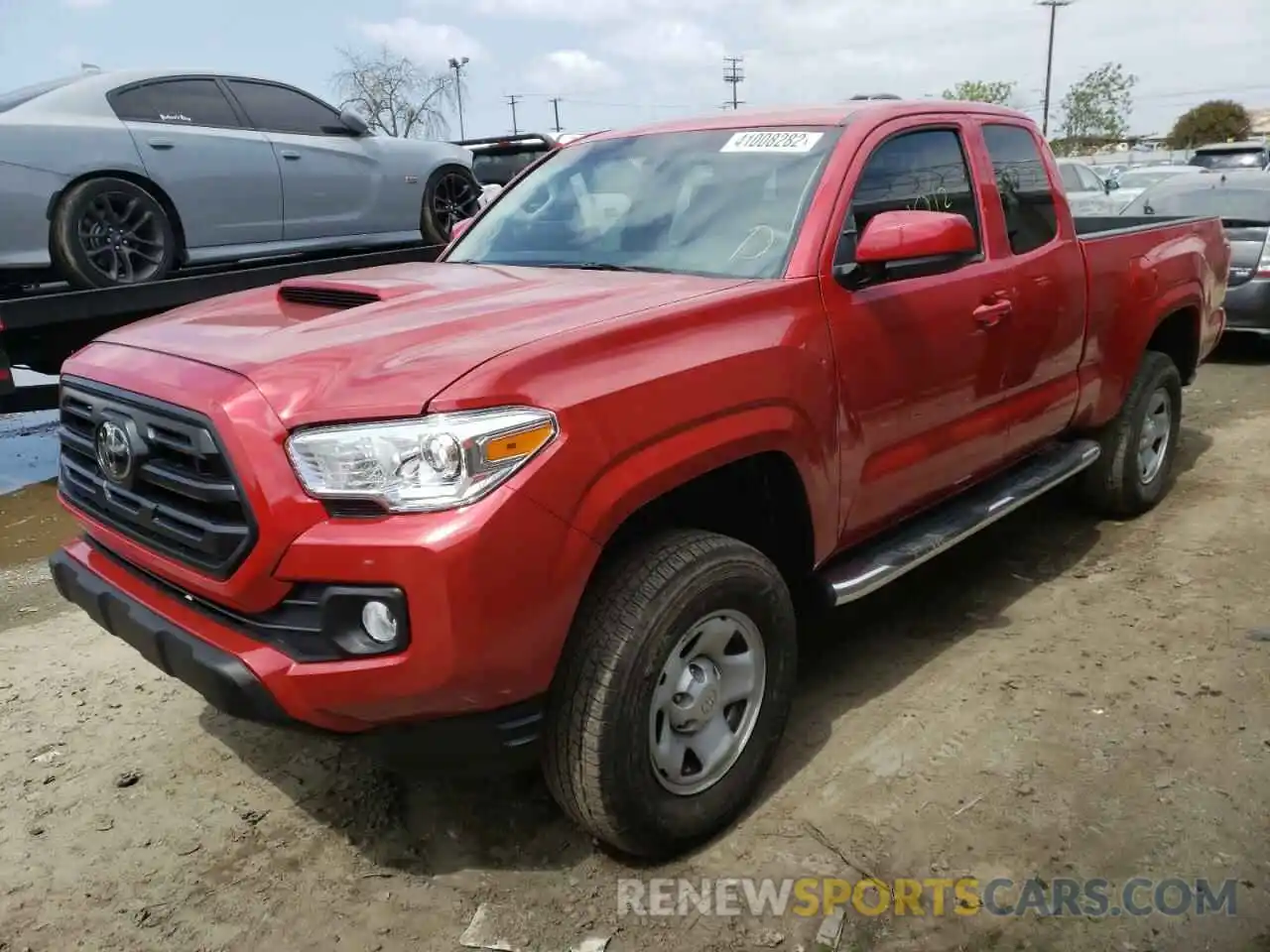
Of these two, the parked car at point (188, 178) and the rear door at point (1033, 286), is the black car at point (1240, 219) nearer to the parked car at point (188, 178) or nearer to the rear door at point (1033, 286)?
the rear door at point (1033, 286)

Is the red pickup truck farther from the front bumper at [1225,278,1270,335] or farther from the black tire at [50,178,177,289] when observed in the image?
the front bumper at [1225,278,1270,335]

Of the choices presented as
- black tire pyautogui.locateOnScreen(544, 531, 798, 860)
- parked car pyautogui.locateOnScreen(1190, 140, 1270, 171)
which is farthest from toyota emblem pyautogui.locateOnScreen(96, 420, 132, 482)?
parked car pyautogui.locateOnScreen(1190, 140, 1270, 171)

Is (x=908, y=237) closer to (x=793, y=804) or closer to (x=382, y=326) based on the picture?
(x=382, y=326)

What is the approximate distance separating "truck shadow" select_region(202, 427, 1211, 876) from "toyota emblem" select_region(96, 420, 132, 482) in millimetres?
832

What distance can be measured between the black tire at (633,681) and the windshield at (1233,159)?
2284 centimetres

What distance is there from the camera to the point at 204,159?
6.60 m

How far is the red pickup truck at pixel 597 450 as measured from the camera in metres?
2.18

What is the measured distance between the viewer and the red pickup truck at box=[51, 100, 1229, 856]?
2.18 meters

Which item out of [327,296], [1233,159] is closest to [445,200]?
[327,296]

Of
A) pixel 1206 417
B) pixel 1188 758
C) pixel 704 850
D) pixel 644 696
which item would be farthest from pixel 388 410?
pixel 1206 417

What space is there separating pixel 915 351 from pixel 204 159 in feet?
16.9

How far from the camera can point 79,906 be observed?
2639 millimetres

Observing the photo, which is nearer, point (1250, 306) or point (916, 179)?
point (916, 179)

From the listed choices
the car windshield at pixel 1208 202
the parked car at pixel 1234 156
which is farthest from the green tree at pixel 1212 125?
the car windshield at pixel 1208 202
